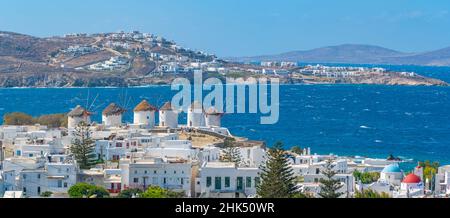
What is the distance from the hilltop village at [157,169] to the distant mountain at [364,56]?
82633 mm

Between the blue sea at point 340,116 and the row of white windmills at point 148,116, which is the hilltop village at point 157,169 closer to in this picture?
the row of white windmills at point 148,116

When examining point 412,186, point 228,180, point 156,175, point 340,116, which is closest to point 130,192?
point 228,180

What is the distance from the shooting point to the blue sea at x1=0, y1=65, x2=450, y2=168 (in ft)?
97.0

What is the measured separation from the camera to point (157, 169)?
1370cm

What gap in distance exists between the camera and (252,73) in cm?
7812

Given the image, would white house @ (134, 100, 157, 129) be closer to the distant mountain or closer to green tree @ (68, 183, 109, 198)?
green tree @ (68, 183, 109, 198)

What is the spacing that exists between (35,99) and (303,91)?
Result: 22.5 meters

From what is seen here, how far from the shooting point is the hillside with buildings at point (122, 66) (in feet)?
235

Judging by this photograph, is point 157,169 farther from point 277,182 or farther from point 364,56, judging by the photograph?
point 364,56

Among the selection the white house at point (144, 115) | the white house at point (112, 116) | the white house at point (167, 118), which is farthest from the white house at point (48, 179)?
the white house at point (167, 118)

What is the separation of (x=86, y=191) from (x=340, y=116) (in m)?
33.7
